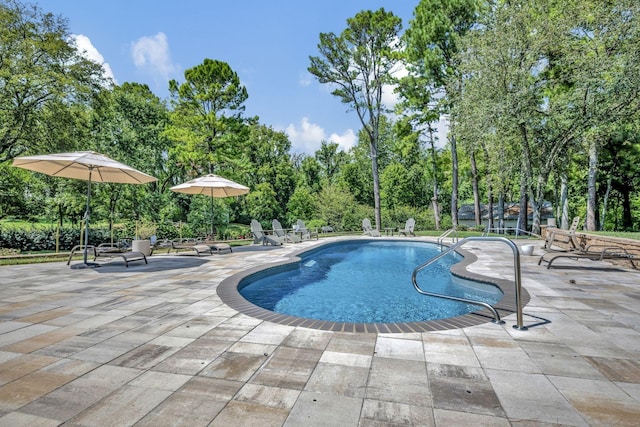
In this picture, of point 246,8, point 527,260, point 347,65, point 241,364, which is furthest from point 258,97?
point 241,364

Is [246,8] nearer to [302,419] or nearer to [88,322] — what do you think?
[88,322]

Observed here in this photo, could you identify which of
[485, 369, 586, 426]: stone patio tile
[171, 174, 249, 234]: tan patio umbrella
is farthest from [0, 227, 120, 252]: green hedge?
[485, 369, 586, 426]: stone patio tile

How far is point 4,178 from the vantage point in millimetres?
15422

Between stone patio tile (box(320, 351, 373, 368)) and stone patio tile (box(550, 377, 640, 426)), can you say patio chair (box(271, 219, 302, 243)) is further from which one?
stone patio tile (box(550, 377, 640, 426))

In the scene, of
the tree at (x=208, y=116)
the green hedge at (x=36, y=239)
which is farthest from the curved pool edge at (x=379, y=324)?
the tree at (x=208, y=116)

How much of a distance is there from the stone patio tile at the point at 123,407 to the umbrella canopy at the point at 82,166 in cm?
616

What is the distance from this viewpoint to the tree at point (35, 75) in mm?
12797

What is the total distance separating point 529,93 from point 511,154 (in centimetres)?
453

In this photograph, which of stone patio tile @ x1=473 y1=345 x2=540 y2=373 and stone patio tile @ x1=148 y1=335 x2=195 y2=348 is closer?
stone patio tile @ x1=473 y1=345 x2=540 y2=373

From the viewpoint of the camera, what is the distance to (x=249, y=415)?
187 cm

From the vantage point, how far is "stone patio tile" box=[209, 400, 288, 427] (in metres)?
1.79

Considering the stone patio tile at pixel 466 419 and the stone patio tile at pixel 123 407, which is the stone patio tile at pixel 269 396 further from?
the stone patio tile at pixel 466 419

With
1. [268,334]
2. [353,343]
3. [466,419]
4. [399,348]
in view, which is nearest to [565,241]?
[399,348]

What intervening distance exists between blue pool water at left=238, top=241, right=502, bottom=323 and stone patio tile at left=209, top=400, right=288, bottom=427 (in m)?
3.01
